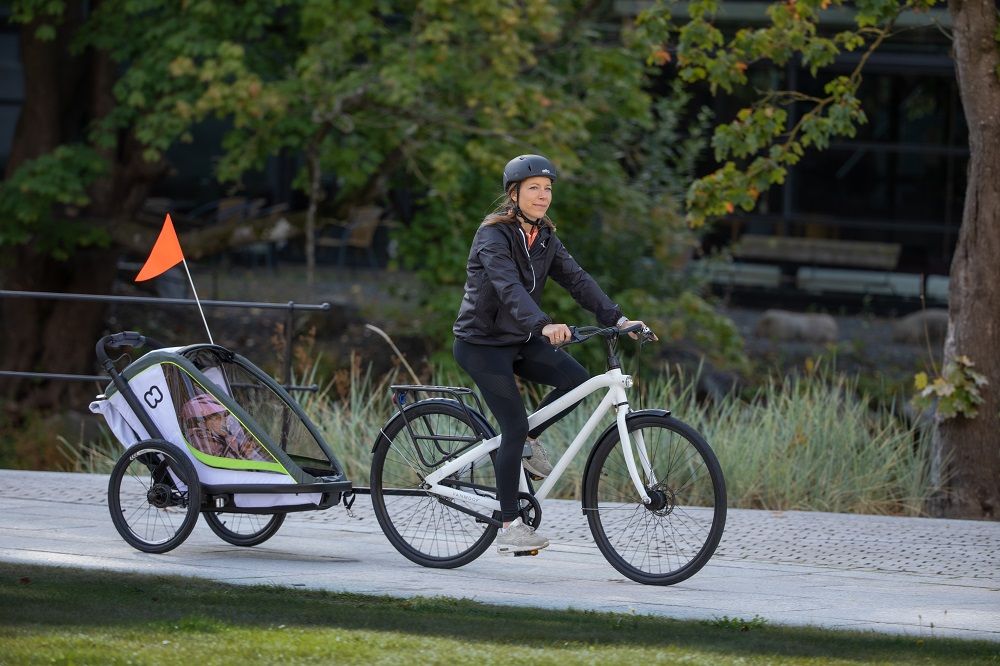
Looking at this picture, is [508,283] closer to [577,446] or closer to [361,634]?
[577,446]

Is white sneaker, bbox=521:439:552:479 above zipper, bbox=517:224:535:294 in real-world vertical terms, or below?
below

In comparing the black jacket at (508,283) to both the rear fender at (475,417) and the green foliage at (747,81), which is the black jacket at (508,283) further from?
the green foliage at (747,81)

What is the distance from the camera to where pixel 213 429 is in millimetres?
7309

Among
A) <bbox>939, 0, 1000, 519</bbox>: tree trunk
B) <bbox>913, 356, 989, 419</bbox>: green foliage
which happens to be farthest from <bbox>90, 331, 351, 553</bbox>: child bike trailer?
<bbox>939, 0, 1000, 519</bbox>: tree trunk

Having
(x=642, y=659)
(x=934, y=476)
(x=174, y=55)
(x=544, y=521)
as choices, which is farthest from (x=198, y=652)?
(x=174, y=55)

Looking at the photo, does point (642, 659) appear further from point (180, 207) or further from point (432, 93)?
point (180, 207)

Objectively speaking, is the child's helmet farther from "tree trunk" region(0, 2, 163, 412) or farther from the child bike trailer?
"tree trunk" region(0, 2, 163, 412)

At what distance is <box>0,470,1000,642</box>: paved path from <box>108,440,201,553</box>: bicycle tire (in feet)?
0.34

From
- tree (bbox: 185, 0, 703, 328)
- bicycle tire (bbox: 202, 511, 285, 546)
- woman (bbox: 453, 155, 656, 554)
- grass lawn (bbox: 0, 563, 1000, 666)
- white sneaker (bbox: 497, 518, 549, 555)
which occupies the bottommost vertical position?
bicycle tire (bbox: 202, 511, 285, 546)

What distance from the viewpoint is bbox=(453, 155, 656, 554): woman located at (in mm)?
6730

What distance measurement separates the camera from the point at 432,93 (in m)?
15.6

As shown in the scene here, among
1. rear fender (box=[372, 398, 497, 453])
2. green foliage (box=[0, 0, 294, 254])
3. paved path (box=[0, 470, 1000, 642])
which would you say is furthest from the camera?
green foliage (box=[0, 0, 294, 254])

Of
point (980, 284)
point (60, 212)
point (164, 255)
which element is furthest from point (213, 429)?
point (60, 212)

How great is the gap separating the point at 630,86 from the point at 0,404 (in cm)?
738
